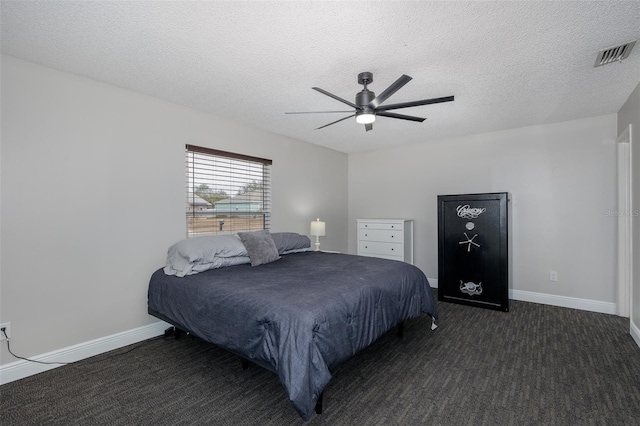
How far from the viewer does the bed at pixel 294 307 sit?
1.75 metres

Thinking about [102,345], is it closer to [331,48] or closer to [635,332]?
[331,48]

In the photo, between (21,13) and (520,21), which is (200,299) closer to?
(21,13)

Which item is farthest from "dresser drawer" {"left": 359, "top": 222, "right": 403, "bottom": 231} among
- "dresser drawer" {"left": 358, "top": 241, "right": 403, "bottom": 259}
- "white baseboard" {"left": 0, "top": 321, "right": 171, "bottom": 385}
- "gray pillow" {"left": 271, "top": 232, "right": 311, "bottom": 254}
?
"white baseboard" {"left": 0, "top": 321, "right": 171, "bottom": 385}

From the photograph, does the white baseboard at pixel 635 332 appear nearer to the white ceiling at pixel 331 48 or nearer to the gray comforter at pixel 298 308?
the gray comforter at pixel 298 308

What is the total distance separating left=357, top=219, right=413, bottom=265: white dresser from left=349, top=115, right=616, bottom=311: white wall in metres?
0.34

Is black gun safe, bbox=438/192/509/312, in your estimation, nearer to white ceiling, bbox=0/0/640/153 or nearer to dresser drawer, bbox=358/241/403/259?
dresser drawer, bbox=358/241/403/259

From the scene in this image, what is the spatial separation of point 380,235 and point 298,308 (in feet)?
10.7

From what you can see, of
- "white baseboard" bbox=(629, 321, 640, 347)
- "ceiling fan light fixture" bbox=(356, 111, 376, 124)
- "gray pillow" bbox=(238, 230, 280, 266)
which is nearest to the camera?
"ceiling fan light fixture" bbox=(356, 111, 376, 124)

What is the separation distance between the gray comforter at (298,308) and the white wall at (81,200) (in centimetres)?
39

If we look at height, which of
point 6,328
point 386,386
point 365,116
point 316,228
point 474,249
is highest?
point 365,116

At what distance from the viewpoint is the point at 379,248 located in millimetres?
4934

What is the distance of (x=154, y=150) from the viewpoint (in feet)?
10.1

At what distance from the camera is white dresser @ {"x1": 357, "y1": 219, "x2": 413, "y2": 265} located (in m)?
4.70

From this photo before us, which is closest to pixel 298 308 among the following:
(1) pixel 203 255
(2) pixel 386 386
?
(2) pixel 386 386
